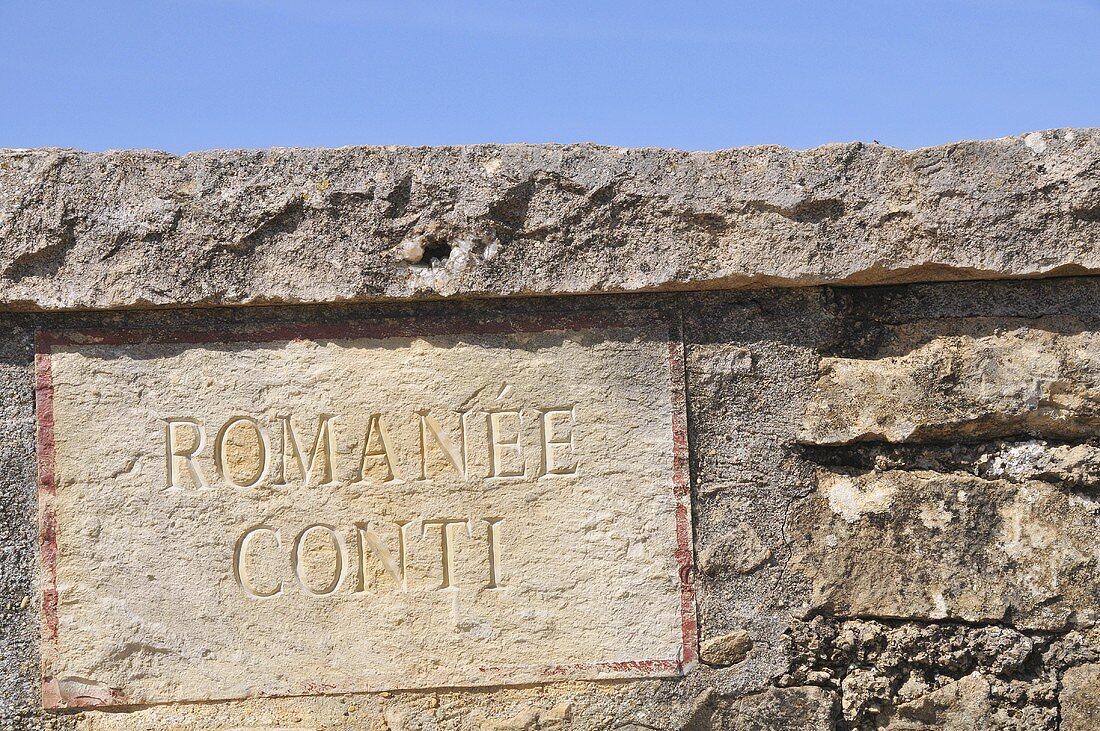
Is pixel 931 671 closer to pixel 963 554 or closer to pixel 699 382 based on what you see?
pixel 963 554

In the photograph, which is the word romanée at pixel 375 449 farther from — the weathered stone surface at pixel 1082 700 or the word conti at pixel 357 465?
the weathered stone surface at pixel 1082 700

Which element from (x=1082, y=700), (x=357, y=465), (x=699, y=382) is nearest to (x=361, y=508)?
(x=357, y=465)

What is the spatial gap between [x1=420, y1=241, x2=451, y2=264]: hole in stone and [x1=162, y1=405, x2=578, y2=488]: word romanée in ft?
1.06

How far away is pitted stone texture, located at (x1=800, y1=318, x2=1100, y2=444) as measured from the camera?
7.59 feet

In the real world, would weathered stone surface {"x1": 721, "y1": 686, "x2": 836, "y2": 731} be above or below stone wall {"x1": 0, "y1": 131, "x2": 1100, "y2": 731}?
below

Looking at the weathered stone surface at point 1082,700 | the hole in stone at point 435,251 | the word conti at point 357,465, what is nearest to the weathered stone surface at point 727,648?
the word conti at point 357,465

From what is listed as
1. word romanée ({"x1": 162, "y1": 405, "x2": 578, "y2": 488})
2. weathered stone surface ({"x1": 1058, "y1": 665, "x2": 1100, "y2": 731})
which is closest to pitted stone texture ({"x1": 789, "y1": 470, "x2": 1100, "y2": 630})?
weathered stone surface ({"x1": 1058, "y1": 665, "x2": 1100, "y2": 731})

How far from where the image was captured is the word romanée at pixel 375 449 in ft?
7.51

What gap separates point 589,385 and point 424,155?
60 cm

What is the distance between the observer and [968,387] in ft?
7.61

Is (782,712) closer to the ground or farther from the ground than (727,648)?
closer to the ground

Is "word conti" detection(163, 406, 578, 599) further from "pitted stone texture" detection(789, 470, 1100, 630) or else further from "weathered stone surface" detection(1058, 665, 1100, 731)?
"weathered stone surface" detection(1058, 665, 1100, 731)

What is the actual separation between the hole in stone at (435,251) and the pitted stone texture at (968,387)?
0.86m

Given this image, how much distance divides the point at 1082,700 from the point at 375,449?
1598 millimetres
